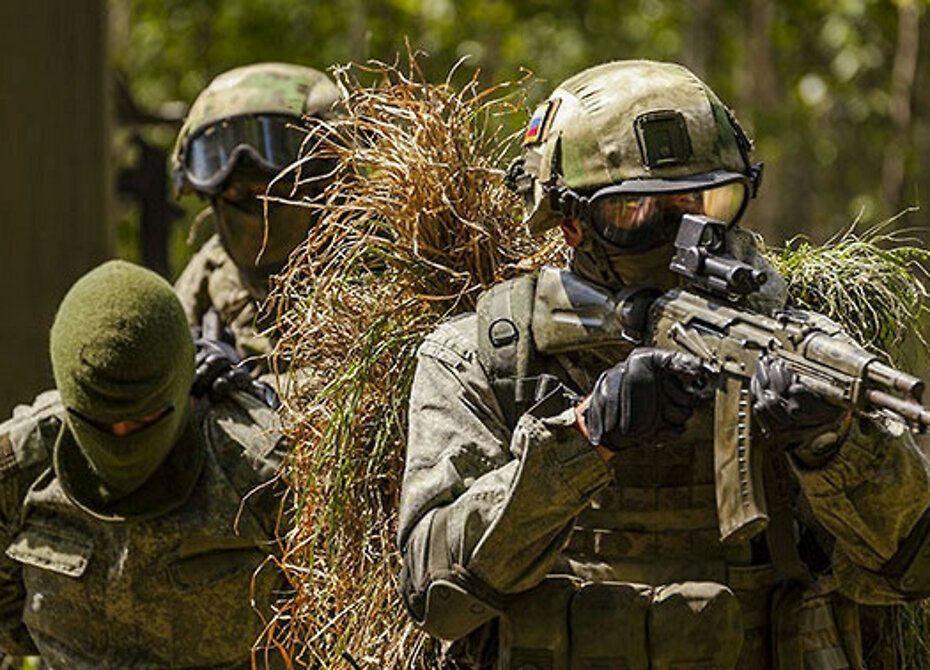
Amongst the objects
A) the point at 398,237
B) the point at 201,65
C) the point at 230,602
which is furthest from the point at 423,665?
the point at 201,65

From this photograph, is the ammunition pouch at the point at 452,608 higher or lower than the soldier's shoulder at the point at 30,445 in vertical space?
higher

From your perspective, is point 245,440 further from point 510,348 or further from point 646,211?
point 646,211

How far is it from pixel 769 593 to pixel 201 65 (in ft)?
58.8

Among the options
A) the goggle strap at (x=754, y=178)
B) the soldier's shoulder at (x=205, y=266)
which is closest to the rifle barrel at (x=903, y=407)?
the goggle strap at (x=754, y=178)

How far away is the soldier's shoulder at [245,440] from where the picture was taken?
6.23 meters

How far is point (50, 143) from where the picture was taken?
32.9 ft

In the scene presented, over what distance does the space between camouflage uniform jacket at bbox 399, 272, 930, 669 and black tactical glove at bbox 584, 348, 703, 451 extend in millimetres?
122

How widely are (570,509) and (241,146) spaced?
10.7ft

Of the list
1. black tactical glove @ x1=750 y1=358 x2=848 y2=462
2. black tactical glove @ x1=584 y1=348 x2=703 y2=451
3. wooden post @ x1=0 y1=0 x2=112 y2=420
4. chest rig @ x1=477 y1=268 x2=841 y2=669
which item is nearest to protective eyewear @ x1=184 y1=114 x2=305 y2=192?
wooden post @ x1=0 y1=0 x2=112 y2=420

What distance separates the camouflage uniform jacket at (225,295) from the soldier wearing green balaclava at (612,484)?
240cm

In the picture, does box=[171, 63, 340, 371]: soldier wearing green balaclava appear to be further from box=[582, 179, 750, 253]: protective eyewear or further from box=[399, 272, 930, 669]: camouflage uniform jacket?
box=[582, 179, 750, 253]: protective eyewear

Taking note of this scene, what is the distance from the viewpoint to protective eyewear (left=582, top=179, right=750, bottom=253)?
4.55 m

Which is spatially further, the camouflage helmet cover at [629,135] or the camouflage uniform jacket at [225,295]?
the camouflage uniform jacket at [225,295]

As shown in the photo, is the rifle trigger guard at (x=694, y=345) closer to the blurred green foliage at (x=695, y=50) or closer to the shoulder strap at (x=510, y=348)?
the shoulder strap at (x=510, y=348)
